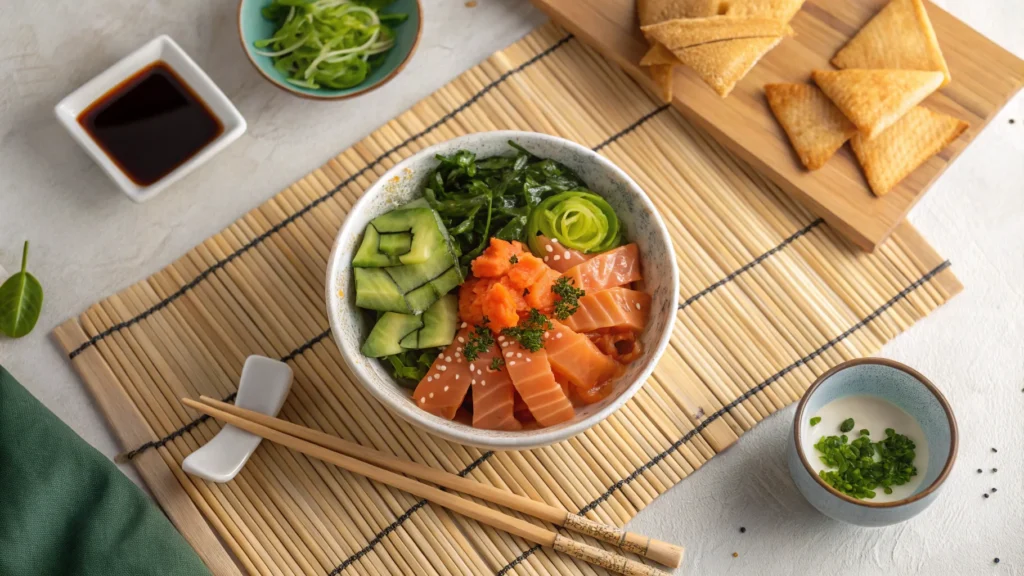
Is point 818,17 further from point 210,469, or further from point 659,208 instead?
point 210,469

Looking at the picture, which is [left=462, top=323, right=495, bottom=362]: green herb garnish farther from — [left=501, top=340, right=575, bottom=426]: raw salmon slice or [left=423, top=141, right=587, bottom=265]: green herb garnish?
[left=423, top=141, right=587, bottom=265]: green herb garnish

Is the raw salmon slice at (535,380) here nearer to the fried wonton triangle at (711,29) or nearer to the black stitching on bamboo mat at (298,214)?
the black stitching on bamboo mat at (298,214)

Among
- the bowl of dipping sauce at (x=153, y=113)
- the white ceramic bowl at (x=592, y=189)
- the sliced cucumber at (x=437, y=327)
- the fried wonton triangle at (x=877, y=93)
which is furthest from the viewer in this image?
the bowl of dipping sauce at (x=153, y=113)

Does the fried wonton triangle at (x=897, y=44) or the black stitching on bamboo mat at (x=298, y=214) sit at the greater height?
the fried wonton triangle at (x=897, y=44)

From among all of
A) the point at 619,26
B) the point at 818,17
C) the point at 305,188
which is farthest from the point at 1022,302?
the point at 305,188

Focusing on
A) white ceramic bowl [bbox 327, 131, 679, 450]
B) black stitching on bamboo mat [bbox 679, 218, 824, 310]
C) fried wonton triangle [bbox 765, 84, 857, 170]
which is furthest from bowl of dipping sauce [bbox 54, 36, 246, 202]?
fried wonton triangle [bbox 765, 84, 857, 170]

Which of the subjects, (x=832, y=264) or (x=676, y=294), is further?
(x=832, y=264)

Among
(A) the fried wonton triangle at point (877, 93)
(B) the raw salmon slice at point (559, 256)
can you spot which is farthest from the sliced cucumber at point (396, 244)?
(A) the fried wonton triangle at point (877, 93)
